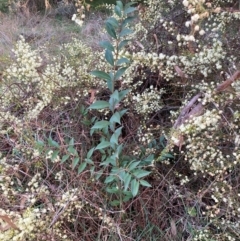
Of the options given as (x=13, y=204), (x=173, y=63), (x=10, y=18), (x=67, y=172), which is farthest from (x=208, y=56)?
(x=10, y=18)

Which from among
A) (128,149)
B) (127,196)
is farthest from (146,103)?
(127,196)

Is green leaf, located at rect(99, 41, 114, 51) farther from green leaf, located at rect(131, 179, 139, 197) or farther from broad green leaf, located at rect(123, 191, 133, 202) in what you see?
broad green leaf, located at rect(123, 191, 133, 202)

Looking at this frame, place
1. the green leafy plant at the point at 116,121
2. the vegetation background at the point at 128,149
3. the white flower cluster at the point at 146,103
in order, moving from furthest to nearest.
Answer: the white flower cluster at the point at 146,103, the vegetation background at the point at 128,149, the green leafy plant at the point at 116,121

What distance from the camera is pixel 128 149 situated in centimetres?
141

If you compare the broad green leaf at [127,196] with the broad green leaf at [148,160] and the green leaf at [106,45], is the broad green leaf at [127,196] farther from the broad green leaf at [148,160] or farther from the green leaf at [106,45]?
the green leaf at [106,45]

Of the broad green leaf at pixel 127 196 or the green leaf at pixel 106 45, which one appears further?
the broad green leaf at pixel 127 196

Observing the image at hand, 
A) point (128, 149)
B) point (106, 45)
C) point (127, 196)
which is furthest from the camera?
point (128, 149)

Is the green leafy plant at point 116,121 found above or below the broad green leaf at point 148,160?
above

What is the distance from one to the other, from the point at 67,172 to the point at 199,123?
645 millimetres

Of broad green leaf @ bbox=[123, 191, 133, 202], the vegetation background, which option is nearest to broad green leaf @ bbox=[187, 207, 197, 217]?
the vegetation background

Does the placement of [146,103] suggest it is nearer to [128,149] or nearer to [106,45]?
[128,149]

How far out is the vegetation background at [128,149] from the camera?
3.78ft

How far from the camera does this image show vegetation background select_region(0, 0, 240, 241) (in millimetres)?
1152

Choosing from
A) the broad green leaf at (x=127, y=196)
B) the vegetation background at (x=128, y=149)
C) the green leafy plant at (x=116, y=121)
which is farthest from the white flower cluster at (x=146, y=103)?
the broad green leaf at (x=127, y=196)
